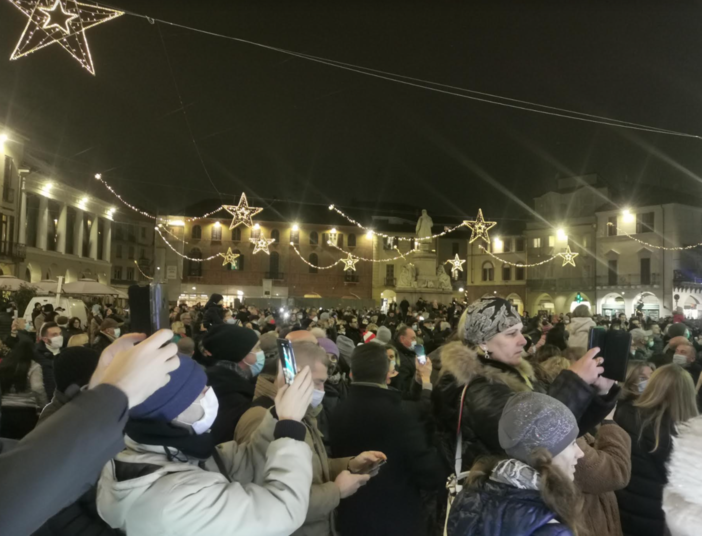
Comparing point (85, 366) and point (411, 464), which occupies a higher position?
point (85, 366)

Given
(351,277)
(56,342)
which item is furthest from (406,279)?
(56,342)

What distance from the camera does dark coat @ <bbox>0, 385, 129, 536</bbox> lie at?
106cm

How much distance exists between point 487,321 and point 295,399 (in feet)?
4.47

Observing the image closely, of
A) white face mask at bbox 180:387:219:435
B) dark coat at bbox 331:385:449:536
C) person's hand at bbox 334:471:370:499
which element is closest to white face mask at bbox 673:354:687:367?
dark coat at bbox 331:385:449:536

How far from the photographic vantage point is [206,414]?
1.96m

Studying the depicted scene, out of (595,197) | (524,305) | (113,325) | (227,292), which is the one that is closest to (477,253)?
(524,305)

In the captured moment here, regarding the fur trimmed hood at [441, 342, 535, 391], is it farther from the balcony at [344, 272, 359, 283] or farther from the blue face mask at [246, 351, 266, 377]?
the balcony at [344, 272, 359, 283]

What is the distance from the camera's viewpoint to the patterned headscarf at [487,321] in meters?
3.01

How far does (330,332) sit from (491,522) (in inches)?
411

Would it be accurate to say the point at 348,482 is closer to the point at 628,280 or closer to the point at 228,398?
the point at 228,398

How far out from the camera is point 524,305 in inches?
2158

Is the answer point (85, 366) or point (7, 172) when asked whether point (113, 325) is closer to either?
point (85, 366)

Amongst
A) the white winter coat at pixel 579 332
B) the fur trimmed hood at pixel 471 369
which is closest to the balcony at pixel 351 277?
the white winter coat at pixel 579 332

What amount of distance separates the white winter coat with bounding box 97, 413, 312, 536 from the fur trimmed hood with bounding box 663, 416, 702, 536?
3.99 feet
